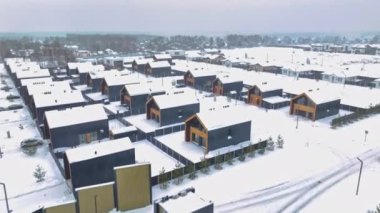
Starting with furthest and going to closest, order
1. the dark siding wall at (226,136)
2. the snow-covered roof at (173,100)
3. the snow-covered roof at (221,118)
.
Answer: the snow-covered roof at (173,100)
the snow-covered roof at (221,118)
the dark siding wall at (226,136)

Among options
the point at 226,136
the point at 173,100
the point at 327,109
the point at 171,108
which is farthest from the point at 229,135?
the point at 327,109

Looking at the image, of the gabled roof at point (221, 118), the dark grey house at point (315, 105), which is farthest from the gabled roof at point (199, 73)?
the gabled roof at point (221, 118)

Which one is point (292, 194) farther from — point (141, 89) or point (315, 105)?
point (141, 89)

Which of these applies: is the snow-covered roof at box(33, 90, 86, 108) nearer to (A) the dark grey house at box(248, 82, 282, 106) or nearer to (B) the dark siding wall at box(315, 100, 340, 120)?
(A) the dark grey house at box(248, 82, 282, 106)

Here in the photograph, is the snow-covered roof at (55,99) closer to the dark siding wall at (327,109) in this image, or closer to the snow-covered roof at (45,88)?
the snow-covered roof at (45,88)

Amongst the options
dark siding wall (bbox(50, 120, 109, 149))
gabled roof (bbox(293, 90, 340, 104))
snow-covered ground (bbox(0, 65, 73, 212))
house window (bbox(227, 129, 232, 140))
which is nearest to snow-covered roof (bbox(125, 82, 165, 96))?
dark siding wall (bbox(50, 120, 109, 149))

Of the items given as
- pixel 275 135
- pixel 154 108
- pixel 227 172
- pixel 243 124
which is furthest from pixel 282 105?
pixel 227 172
